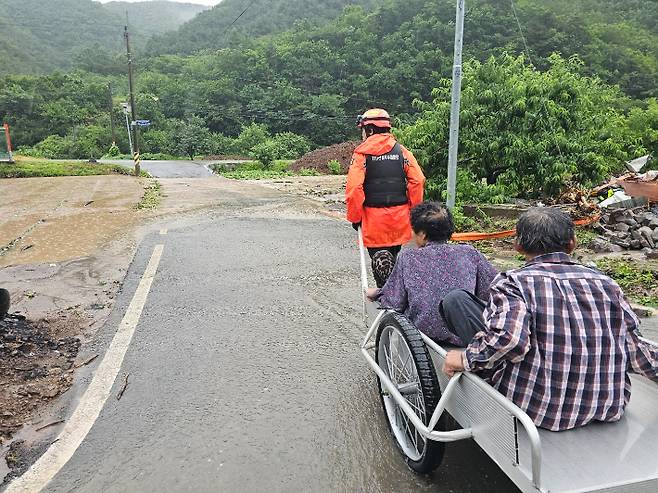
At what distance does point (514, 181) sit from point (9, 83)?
77962 mm

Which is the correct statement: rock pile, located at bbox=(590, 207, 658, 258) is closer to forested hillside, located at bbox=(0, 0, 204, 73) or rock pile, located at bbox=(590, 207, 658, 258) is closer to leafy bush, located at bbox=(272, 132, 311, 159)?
leafy bush, located at bbox=(272, 132, 311, 159)

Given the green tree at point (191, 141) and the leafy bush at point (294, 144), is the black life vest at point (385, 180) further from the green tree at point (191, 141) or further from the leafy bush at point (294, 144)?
the green tree at point (191, 141)

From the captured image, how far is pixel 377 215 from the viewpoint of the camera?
434 cm

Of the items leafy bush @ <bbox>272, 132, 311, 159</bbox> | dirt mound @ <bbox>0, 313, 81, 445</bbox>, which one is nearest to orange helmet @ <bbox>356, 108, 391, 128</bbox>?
dirt mound @ <bbox>0, 313, 81, 445</bbox>

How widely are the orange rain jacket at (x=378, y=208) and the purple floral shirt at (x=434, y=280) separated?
1.28 meters

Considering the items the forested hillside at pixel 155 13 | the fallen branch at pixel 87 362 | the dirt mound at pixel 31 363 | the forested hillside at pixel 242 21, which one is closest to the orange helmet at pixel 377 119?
the fallen branch at pixel 87 362

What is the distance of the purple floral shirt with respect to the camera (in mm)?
2904

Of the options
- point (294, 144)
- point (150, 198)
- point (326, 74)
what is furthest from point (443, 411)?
point (326, 74)

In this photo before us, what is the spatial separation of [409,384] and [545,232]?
111 cm

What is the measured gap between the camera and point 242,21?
96312mm

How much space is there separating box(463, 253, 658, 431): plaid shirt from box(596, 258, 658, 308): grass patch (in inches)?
145

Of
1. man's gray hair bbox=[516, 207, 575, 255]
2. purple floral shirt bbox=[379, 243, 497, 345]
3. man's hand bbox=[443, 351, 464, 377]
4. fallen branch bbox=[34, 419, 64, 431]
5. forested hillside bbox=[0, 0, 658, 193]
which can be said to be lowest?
fallen branch bbox=[34, 419, 64, 431]

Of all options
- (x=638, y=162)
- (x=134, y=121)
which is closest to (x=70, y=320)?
(x=638, y=162)

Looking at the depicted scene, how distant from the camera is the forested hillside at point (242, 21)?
92.4 meters
